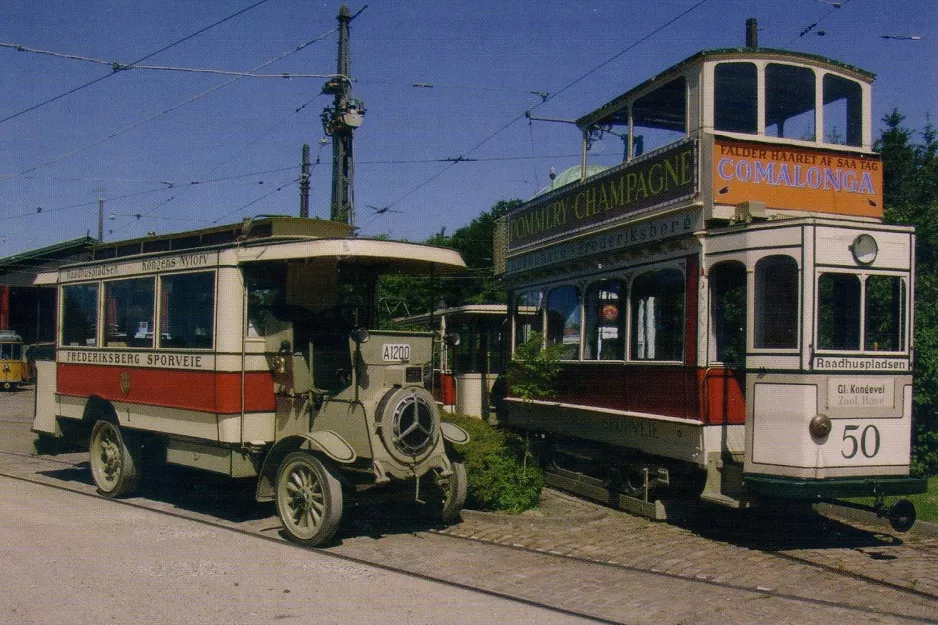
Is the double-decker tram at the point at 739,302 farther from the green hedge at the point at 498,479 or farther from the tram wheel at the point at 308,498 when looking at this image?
the tram wheel at the point at 308,498

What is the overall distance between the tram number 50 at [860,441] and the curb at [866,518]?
107cm

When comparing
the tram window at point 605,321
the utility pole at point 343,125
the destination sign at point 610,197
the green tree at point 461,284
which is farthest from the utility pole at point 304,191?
the tram window at point 605,321

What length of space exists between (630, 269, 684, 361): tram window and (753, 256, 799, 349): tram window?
1022 mm

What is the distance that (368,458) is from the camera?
27.8ft

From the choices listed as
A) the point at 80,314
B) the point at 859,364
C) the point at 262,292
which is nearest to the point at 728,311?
the point at 859,364

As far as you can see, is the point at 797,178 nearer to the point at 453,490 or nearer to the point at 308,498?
the point at 453,490

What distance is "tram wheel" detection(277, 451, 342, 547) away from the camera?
8.30 meters

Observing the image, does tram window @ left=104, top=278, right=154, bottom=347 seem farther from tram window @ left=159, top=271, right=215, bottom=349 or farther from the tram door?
the tram door

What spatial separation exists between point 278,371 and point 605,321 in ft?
14.6

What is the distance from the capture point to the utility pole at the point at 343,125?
64.2ft

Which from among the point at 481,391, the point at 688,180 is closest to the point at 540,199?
the point at 688,180

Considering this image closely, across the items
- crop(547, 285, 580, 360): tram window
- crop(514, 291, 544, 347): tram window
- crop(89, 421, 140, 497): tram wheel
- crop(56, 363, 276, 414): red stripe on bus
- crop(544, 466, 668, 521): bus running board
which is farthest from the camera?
crop(514, 291, 544, 347): tram window

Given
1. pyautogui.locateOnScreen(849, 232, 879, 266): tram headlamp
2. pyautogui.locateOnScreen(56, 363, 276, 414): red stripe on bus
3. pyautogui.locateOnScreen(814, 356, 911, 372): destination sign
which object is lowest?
pyautogui.locateOnScreen(56, 363, 276, 414): red stripe on bus

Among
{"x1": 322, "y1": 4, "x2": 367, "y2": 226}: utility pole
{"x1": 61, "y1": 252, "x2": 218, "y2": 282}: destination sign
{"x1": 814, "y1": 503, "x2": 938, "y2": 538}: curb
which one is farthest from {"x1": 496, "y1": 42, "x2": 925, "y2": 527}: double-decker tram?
{"x1": 322, "y1": 4, "x2": 367, "y2": 226}: utility pole
